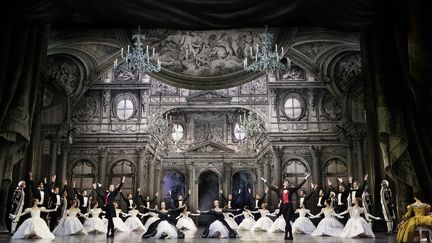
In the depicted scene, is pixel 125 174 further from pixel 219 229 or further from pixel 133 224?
pixel 219 229

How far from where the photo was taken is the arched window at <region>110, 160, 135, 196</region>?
24.8 meters

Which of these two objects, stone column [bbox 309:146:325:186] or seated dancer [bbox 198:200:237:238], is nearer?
seated dancer [bbox 198:200:237:238]

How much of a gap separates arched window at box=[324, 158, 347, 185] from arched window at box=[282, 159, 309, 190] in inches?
46.3

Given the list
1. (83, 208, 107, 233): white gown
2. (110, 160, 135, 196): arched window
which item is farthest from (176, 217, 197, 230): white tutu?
(110, 160, 135, 196): arched window

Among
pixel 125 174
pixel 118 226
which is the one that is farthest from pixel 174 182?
pixel 118 226

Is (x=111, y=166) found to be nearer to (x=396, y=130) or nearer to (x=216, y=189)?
(x=216, y=189)

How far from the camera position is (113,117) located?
2570 cm

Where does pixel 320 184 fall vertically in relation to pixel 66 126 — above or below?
below

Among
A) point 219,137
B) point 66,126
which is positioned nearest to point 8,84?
point 66,126

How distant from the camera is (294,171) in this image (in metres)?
24.9

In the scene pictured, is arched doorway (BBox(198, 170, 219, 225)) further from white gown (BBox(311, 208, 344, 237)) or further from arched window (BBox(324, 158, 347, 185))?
white gown (BBox(311, 208, 344, 237))

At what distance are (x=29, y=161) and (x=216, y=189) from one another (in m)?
18.2

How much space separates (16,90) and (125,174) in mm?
18009

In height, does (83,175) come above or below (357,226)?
above
